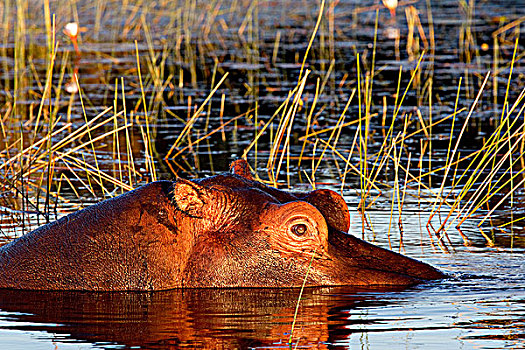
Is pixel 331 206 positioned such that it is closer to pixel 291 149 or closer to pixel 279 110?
pixel 279 110

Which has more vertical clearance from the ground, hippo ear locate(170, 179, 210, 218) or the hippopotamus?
hippo ear locate(170, 179, 210, 218)

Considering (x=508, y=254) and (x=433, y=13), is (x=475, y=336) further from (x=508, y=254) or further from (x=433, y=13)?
(x=433, y=13)

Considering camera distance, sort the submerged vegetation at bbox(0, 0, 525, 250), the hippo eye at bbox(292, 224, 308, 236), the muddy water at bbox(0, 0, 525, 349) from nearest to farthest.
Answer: the muddy water at bbox(0, 0, 525, 349) < the hippo eye at bbox(292, 224, 308, 236) < the submerged vegetation at bbox(0, 0, 525, 250)

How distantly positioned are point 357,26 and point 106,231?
50.2 feet

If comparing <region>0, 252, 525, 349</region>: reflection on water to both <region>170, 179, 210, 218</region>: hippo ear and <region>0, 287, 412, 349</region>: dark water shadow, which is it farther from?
<region>170, 179, 210, 218</region>: hippo ear

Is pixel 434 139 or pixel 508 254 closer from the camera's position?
pixel 508 254

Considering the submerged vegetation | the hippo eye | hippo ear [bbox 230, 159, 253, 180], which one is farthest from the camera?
the submerged vegetation

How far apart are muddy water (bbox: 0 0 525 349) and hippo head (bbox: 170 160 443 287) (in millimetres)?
96

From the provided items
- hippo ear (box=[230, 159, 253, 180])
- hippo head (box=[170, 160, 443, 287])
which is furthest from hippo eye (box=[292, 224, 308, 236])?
hippo ear (box=[230, 159, 253, 180])

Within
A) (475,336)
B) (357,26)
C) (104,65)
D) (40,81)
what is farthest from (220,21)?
(475,336)

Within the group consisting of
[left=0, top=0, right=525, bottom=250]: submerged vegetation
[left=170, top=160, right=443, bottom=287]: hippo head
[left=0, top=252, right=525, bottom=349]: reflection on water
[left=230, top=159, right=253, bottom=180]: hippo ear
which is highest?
[left=0, top=0, right=525, bottom=250]: submerged vegetation

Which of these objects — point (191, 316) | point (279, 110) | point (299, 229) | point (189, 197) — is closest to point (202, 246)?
point (189, 197)

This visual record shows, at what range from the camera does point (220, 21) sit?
2034 cm

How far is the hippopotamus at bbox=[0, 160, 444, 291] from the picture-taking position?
17.5 feet
